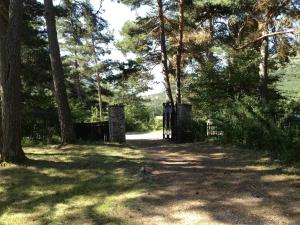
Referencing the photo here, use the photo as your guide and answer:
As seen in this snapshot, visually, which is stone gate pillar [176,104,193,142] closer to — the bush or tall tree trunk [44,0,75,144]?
the bush

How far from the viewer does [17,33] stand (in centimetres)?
976

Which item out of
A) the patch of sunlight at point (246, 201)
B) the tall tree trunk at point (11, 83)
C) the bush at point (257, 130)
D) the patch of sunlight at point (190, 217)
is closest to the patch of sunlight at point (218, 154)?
the bush at point (257, 130)

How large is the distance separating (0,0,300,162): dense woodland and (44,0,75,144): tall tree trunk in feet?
0.11

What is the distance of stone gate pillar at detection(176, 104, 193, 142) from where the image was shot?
1811 centimetres

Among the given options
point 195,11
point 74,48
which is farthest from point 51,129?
point 74,48

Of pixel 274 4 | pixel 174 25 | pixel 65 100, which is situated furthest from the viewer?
pixel 174 25

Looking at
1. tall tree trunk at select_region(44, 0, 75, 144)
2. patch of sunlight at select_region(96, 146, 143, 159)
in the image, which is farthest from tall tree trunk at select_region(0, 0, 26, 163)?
tall tree trunk at select_region(44, 0, 75, 144)

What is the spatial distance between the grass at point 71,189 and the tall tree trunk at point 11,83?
1.93 ft

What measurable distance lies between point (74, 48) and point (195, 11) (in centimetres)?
2246

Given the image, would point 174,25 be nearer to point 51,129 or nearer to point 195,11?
point 195,11

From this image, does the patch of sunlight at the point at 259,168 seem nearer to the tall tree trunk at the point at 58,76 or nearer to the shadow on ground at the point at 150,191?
the shadow on ground at the point at 150,191

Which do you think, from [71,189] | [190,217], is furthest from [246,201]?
[71,189]

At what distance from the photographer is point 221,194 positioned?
6656 mm

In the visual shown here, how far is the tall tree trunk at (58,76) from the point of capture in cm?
1415
